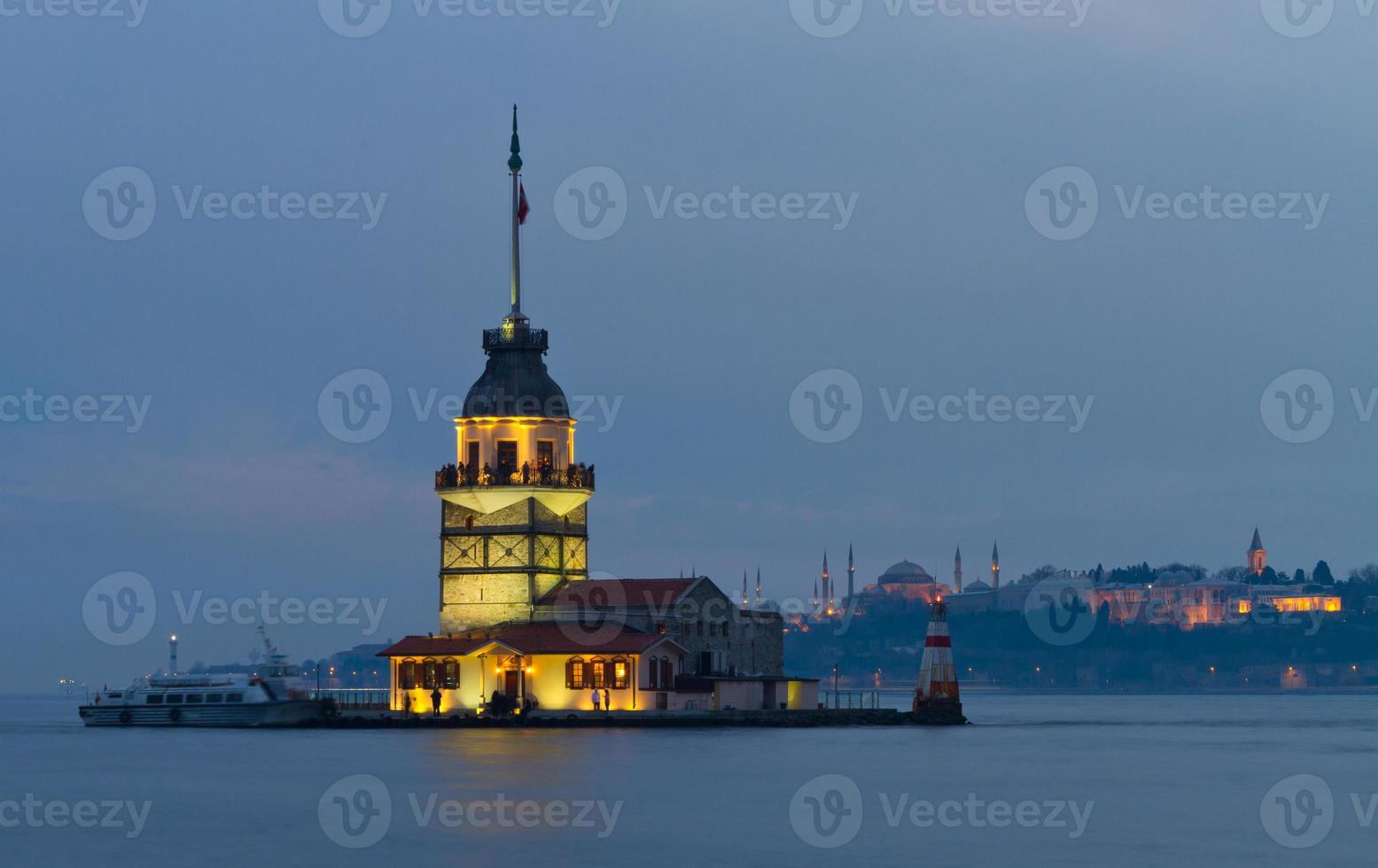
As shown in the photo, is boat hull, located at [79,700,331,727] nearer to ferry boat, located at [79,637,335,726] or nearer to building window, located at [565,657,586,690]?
ferry boat, located at [79,637,335,726]

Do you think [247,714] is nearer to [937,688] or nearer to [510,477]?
[510,477]

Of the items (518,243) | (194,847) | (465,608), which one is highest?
(518,243)

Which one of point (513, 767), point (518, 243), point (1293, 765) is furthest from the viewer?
point (518, 243)

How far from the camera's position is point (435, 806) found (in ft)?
180

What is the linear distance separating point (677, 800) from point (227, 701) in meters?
42.5

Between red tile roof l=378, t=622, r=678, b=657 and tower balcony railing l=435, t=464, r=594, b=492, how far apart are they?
5.70 meters

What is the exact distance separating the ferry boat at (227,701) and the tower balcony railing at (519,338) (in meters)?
16.4

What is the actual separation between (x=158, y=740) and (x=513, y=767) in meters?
26.7

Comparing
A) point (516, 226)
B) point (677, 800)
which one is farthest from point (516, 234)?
point (677, 800)

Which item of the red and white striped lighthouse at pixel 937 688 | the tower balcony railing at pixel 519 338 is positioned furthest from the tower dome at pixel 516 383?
the red and white striped lighthouse at pixel 937 688

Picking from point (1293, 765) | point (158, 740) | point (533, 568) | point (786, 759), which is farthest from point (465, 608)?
point (1293, 765)

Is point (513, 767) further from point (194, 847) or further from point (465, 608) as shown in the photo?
point (465, 608)

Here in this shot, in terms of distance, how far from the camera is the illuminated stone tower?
91438 mm

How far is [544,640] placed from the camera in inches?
3447
